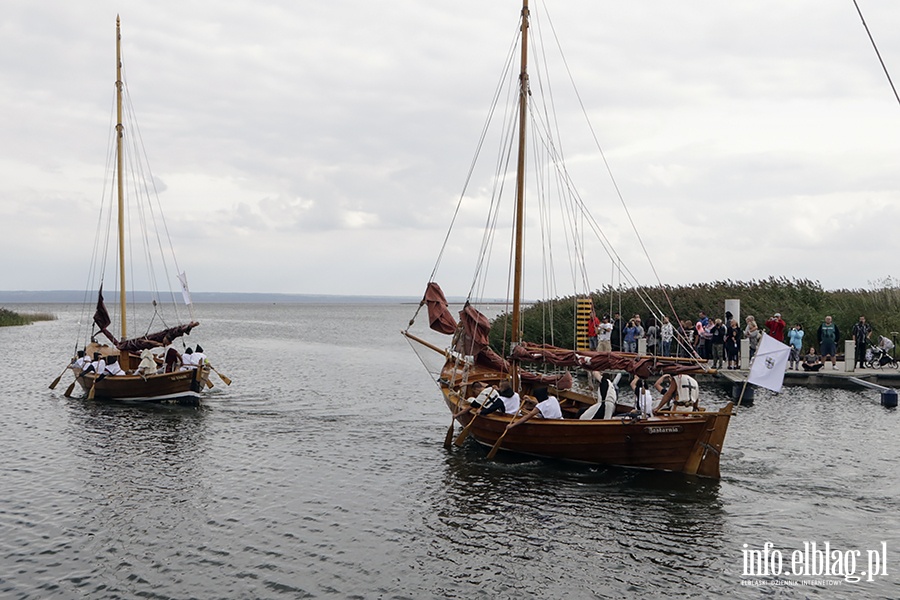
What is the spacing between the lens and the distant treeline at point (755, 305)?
37.9 m

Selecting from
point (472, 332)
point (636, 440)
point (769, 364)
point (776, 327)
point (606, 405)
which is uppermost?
point (776, 327)

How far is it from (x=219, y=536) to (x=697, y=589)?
8.64 meters

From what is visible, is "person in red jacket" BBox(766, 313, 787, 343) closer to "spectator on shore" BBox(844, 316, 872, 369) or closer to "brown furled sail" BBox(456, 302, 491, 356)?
"spectator on shore" BBox(844, 316, 872, 369)

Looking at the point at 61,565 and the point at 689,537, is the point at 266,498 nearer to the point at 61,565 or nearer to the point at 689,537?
the point at 61,565

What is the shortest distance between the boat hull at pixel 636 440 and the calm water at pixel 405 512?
41 centimetres

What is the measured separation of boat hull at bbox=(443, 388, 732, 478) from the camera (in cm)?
1802

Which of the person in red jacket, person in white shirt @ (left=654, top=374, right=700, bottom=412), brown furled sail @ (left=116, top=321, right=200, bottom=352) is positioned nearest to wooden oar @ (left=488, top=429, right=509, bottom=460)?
person in white shirt @ (left=654, top=374, right=700, bottom=412)

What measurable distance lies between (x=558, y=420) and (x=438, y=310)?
22.3 feet

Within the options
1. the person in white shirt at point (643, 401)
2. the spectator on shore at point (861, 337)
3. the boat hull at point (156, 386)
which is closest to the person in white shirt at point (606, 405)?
the person in white shirt at point (643, 401)

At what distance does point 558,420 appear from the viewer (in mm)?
19469

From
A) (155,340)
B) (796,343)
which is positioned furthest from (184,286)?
(796,343)

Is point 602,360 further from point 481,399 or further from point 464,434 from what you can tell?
point 464,434

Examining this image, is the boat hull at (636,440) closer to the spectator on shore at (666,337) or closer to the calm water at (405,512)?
the calm water at (405,512)

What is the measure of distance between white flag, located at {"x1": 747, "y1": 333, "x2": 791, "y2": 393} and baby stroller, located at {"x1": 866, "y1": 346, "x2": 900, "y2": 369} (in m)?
20.1
